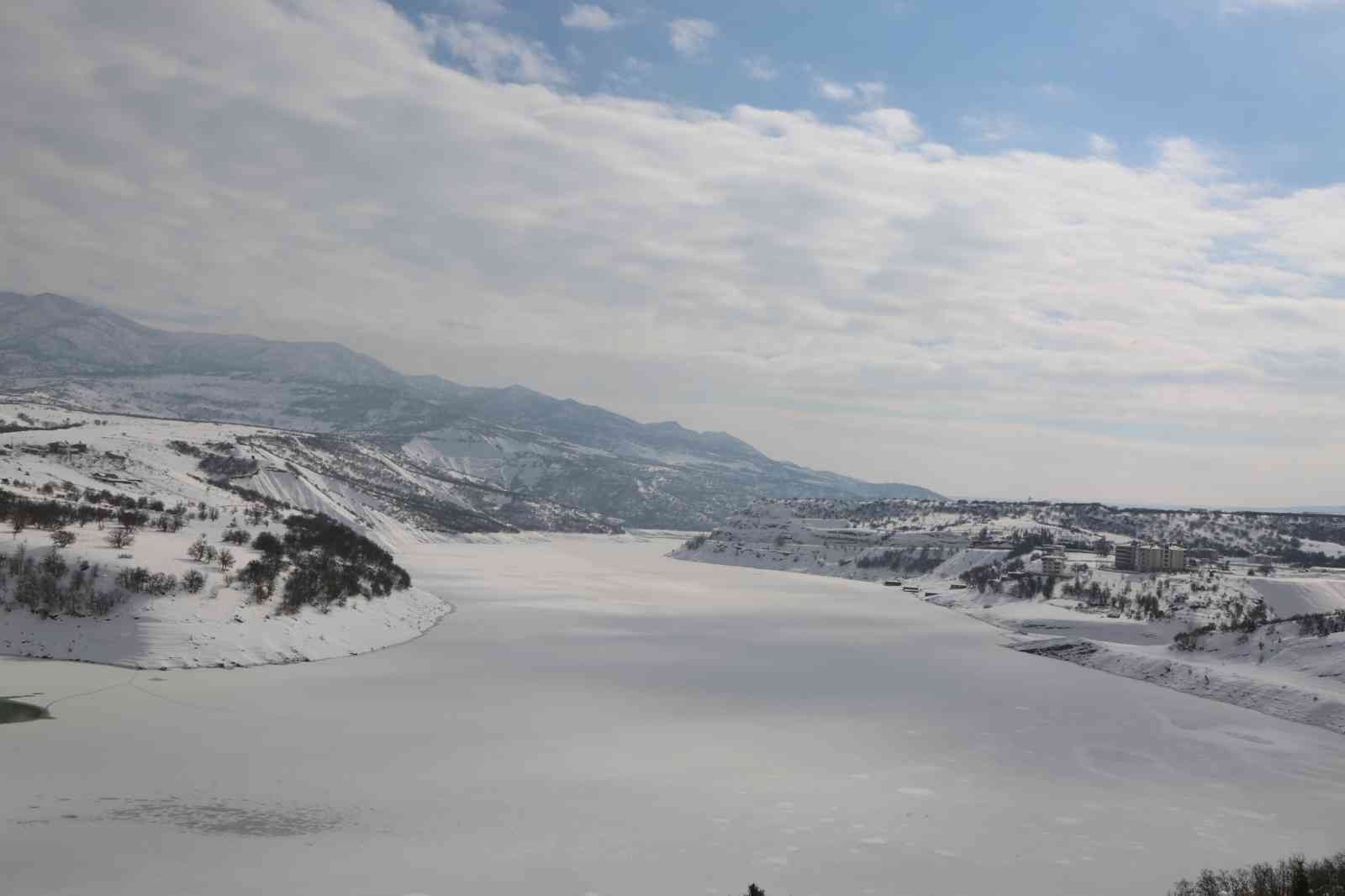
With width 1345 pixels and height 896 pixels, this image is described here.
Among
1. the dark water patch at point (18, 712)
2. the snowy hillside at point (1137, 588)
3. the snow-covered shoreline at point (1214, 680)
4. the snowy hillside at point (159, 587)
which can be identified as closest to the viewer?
the dark water patch at point (18, 712)

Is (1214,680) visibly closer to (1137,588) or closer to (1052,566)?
(1137,588)

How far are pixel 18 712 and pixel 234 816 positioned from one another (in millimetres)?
14609

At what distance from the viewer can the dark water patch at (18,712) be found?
30.6 meters

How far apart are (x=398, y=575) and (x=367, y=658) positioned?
26643 millimetres

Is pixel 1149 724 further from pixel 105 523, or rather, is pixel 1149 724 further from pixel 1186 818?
pixel 105 523

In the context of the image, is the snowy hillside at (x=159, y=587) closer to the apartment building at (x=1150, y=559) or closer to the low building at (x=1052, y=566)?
the low building at (x=1052, y=566)

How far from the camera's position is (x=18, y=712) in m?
31.5

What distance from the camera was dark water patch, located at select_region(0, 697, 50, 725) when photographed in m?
30.6

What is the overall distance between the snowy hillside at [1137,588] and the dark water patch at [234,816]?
46732 mm

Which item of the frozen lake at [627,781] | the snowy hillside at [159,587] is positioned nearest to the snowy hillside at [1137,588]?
the frozen lake at [627,781]

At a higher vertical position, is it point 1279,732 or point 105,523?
point 105,523

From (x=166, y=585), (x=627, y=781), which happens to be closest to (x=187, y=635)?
(x=166, y=585)

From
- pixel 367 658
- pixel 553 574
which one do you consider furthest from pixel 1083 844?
pixel 553 574

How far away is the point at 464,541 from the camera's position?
192m
